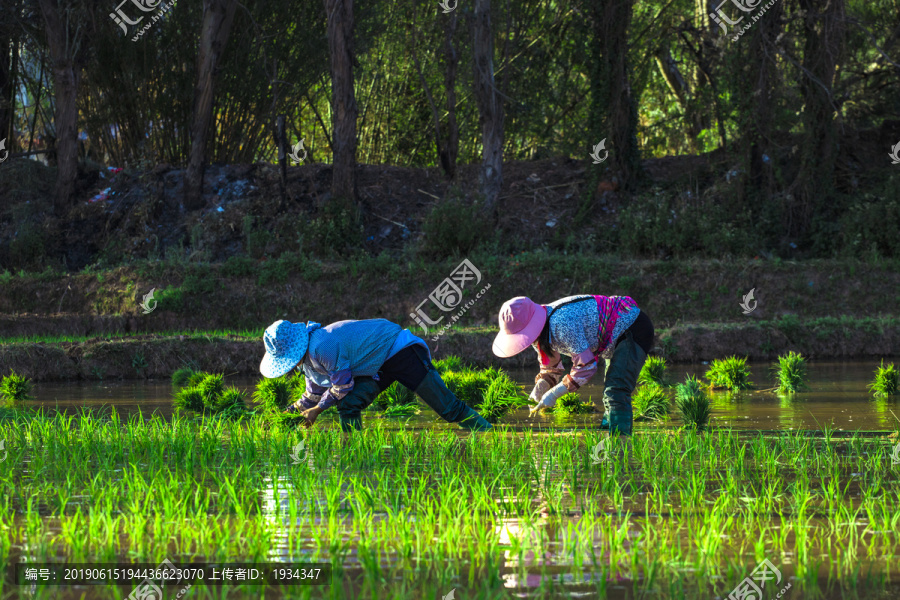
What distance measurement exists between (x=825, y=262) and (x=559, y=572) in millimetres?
11915

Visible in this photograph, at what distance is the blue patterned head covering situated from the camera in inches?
195

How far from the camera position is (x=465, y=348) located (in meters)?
10.5

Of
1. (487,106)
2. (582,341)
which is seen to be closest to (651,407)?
(582,341)

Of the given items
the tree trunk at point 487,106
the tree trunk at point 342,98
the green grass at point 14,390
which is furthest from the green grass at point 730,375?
the tree trunk at point 342,98

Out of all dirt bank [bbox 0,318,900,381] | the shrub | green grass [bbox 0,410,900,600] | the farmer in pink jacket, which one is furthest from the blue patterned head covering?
the shrub

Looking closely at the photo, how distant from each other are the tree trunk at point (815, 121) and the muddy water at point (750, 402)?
5716mm

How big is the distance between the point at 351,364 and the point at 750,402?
3.52m

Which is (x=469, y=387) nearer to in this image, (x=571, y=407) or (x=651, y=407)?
(x=571, y=407)

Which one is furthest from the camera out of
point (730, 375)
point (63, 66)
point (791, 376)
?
point (63, 66)

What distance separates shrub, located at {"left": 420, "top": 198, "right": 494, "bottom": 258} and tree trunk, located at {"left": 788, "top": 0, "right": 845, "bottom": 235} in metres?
5.45

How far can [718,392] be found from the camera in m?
7.75

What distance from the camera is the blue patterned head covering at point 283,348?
4949 millimetres

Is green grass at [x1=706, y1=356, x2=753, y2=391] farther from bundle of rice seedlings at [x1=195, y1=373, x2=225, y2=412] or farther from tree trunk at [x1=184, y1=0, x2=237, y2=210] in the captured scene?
tree trunk at [x1=184, y1=0, x2=237, y2=210]

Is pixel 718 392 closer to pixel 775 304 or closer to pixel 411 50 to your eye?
pixel 775 304
